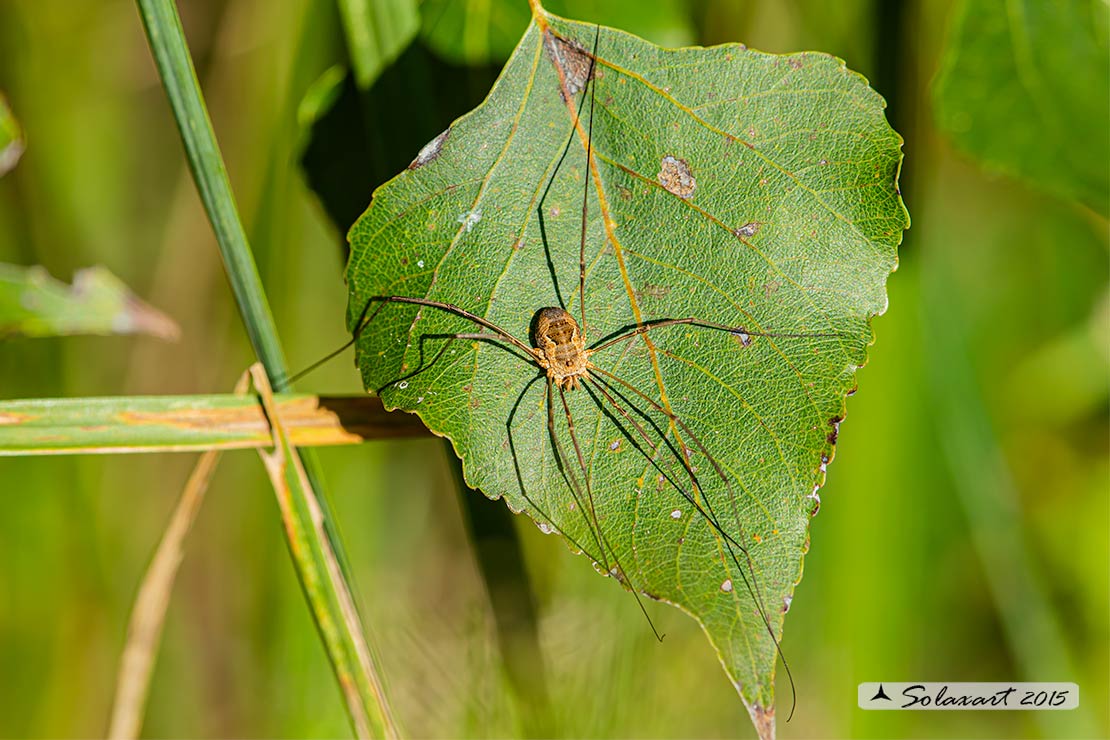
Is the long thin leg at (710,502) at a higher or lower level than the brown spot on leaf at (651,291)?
lower

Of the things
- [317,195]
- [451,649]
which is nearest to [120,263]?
[317,195]

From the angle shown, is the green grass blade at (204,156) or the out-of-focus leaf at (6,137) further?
the out-of-focus leaf at (6,137)

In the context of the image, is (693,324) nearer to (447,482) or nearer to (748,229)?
(748,229)

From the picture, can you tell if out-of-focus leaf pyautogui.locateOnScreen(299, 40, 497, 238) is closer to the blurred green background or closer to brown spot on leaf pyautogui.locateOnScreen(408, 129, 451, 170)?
brown spot on leaf pyautogui.locateOnScreen(408, 129, 451, 170)

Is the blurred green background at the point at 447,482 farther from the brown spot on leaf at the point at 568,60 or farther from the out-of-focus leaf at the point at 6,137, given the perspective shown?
the brown spot on leaf at the point at 568,60

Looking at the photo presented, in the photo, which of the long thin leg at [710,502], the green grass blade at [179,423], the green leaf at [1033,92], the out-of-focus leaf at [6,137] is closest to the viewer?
the long thin leg at [710,502]

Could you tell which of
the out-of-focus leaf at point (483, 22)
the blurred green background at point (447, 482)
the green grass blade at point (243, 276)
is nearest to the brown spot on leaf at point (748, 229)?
the out-of-focus leaf at point (483, 22)
